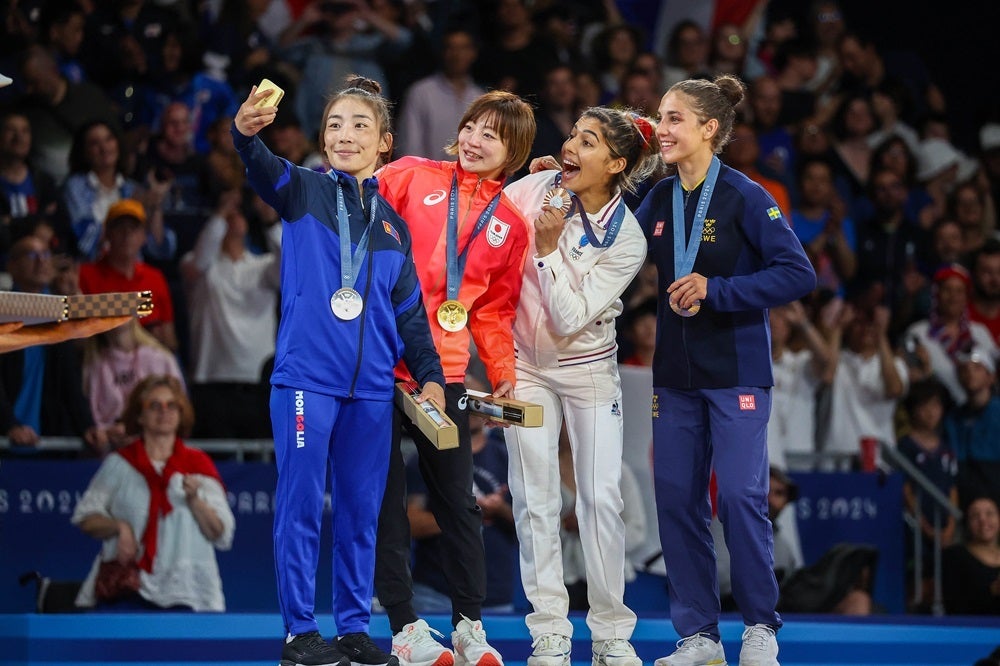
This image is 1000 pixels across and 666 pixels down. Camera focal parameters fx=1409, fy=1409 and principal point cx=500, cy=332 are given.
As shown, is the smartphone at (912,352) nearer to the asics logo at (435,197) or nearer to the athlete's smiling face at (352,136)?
the asics logo at (435,197)

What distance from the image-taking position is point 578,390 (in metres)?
4.94

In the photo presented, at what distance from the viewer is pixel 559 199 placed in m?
4.96

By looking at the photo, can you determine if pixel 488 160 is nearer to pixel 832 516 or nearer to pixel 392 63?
pixel 832 516

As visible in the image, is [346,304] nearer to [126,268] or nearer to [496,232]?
[496,232]

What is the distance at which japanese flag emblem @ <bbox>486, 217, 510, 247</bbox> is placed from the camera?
15.8 feet

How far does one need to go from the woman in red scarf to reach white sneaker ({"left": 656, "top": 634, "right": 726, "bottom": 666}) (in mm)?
2600

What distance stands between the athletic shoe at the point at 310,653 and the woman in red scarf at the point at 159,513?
98.3 inches

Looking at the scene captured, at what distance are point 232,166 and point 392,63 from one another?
1.96 metres

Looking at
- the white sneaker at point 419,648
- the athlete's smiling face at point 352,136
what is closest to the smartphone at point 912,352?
the white sneaker at point 419,648

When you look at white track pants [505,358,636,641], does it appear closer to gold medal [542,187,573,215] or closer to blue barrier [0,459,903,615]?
gold medal [542,187,573,215]

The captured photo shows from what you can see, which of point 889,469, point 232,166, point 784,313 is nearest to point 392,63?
point 232,166

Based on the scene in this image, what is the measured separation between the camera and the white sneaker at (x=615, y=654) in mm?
4762

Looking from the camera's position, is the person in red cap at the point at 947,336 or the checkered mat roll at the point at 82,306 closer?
the checkered mat roll at the point at 82,306

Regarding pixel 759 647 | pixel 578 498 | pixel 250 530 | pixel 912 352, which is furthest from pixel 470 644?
pixel 912 352
